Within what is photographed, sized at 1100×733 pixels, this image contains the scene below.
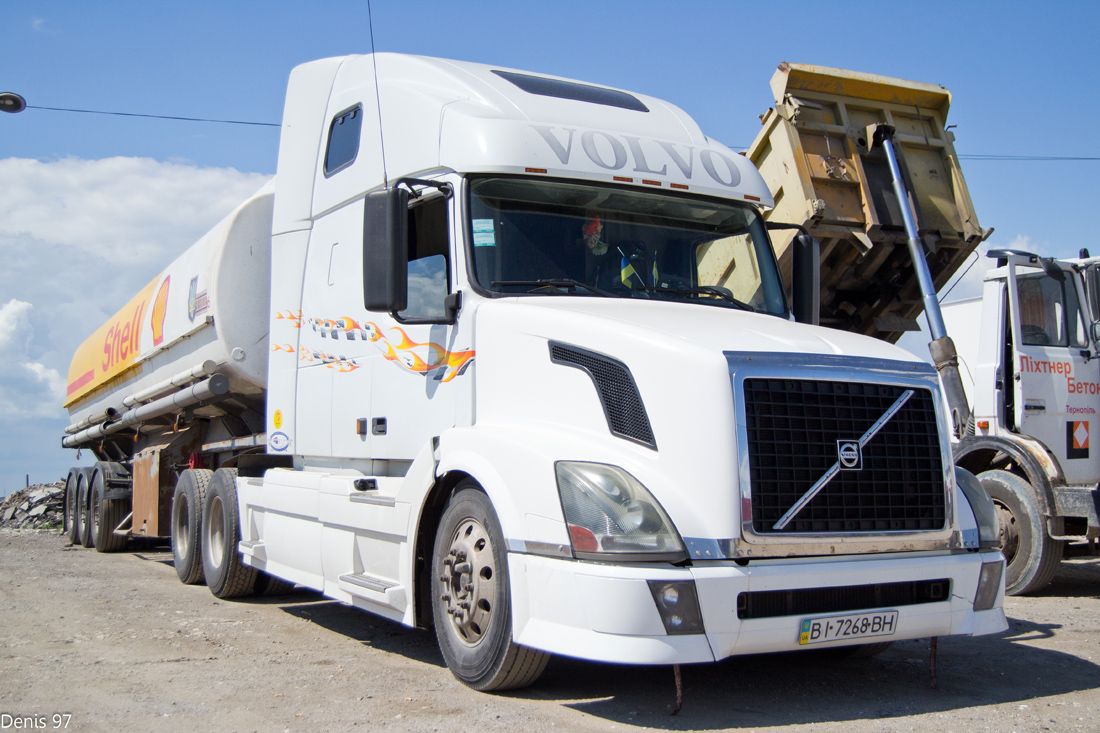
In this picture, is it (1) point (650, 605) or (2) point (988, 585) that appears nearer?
(1) point (650, 605)

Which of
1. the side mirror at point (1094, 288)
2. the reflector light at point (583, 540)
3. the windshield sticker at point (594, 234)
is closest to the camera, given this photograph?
the reflector light at point (583, 540)

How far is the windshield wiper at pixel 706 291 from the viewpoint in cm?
550

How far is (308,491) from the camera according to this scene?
6758 millimetres

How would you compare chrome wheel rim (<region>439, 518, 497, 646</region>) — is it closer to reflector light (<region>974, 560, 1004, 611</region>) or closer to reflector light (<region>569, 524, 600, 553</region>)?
reflector light (<region>569, 524, 600, 553</region>)

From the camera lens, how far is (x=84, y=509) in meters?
13.7

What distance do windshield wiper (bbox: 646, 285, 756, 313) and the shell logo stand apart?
679cm

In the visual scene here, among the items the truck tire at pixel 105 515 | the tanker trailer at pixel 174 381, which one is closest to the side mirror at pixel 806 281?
the tanker trailer at pixel 174 381

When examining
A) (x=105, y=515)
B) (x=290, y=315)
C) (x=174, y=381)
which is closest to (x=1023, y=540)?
(x=290, y=315)

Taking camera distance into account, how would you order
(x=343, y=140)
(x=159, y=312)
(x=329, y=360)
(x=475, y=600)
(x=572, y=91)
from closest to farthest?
(x=475, y=600)
(x=572, y=91)
(x=329, y=360)
(x=343, y=140)
(x=159, y=312)

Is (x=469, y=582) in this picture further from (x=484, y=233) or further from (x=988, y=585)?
(x=988, y=585)

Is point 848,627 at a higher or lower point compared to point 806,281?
lower

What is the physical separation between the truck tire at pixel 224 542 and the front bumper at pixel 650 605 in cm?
Answer: 467

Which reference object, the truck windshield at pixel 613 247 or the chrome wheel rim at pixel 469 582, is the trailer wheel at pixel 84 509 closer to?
the chrome wheel rim at pixel 469 582

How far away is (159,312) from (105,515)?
11.5ft
